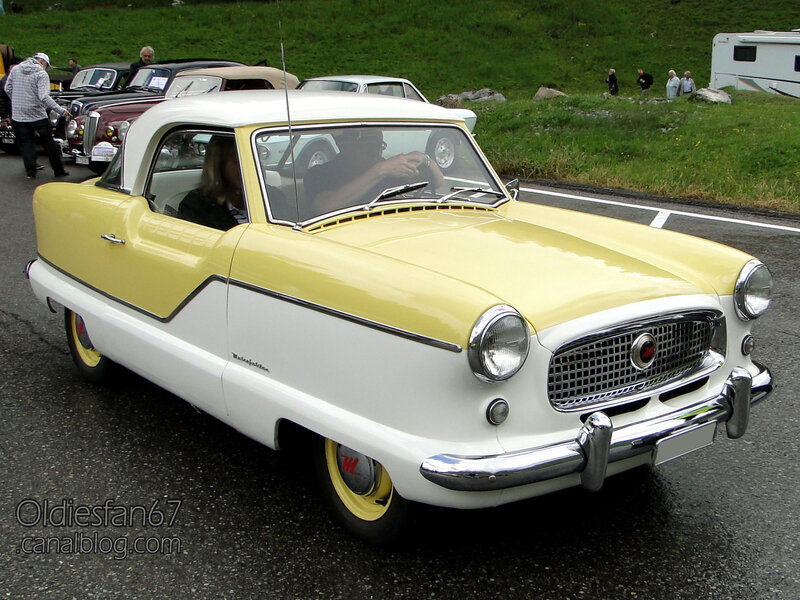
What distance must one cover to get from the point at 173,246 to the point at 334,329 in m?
1.15

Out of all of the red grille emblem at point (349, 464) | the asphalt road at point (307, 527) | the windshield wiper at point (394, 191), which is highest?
the windshield wiper at point (394, 191)

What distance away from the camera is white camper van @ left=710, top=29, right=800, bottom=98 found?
76.5 ft

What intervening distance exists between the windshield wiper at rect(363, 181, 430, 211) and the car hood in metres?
0.09

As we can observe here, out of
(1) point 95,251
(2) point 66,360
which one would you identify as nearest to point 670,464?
(1) point 95,251

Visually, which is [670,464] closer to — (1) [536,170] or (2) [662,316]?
(2) [662,316]

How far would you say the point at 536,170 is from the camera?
38.3 feet

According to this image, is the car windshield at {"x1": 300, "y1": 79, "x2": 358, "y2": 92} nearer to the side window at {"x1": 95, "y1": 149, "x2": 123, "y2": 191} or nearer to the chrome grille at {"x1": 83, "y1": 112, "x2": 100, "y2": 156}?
the chrome grille at {"x1": 83, "y1": 112, "x2": 100, "y2": 156}

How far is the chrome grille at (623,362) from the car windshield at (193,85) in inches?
394

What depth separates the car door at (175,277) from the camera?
3.35 meters

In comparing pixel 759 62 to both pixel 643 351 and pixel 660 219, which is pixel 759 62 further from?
pixel 643 351

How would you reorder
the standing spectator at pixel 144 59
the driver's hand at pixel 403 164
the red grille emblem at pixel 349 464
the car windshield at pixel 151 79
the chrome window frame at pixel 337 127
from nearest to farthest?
the red grille emblem at pixel 349 464 → the chrome window frame at pixel 337 127 → the driver's hand at pixel 403 164 → the car windshield at pixel 151 79 → the standing spectator at pixel 144 59

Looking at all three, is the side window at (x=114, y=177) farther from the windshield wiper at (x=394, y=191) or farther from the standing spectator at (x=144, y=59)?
the standing spectator at (x=144, y=59)

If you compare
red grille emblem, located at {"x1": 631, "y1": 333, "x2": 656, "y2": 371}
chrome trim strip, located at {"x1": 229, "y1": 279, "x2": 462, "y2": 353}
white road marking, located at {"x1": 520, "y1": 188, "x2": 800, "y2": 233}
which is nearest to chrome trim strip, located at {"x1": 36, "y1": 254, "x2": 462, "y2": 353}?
chrome trim strip, located at {"x1": 229, "y1": 279, "x2": 462, "y2": 353}

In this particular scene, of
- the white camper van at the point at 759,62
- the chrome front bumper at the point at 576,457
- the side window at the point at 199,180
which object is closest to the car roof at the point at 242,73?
the side window at the point at 199,180
